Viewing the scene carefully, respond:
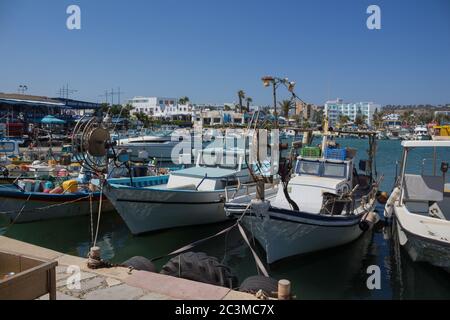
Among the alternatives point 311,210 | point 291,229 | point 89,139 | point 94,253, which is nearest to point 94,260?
point 94,253

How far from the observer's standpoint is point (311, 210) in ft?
35.4

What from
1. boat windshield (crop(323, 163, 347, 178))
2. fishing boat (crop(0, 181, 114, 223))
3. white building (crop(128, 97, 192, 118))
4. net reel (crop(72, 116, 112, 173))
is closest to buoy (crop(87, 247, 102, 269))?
net reel (crop(72, 116, 112, 173))

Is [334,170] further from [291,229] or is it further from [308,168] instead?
[291,229]

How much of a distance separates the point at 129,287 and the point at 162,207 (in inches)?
279

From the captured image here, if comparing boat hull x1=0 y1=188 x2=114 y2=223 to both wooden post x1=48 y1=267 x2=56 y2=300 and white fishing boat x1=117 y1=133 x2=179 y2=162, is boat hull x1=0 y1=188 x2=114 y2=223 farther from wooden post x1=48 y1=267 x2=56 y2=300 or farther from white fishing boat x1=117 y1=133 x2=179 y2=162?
white fishing boat x1=117 y1=133 x2=179 y2=162

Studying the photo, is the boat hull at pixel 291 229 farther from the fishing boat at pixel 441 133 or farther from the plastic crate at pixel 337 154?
the fishing boat at pixel 441 133

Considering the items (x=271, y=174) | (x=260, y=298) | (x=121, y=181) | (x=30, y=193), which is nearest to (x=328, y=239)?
(x=271, y=174)

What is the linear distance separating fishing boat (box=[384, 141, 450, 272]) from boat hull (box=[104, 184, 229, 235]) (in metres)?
5.78

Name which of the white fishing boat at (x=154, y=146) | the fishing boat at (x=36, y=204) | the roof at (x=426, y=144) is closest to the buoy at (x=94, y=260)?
the fishing boat at (x=36, y=204)

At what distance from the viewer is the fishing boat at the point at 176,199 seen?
477 inches

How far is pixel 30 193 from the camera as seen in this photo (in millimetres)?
13609

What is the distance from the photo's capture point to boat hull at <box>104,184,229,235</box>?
1207 cm

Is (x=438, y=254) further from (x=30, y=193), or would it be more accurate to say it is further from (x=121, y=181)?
(x=30, y=193)

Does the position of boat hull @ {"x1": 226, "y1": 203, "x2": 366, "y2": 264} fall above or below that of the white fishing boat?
below
